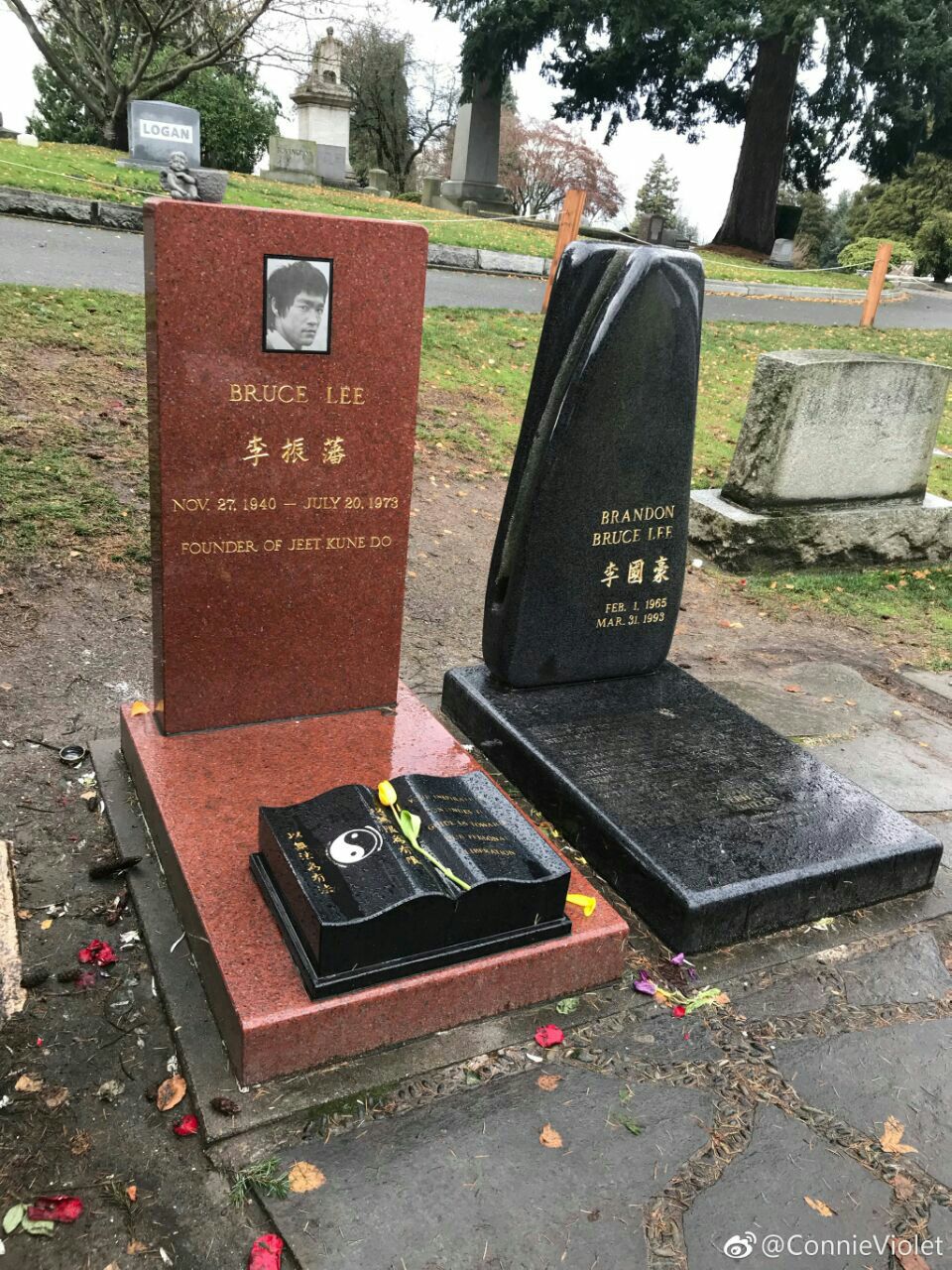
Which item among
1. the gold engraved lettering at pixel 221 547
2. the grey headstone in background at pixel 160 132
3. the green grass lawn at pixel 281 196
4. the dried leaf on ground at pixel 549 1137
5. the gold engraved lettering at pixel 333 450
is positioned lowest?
the dried leaf on ground at pixel 549 1137

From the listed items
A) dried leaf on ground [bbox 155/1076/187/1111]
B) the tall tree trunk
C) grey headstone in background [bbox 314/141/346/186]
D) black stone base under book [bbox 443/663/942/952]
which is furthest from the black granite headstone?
grey headstone in background [bbox 314/141/346/186]

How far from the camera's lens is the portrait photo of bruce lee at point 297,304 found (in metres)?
3.02

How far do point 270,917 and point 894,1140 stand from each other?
1.63 m

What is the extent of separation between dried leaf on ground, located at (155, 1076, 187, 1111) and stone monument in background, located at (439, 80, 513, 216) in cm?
2358

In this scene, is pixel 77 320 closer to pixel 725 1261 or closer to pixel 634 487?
pixel 634 487

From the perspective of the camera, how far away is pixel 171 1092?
2297 mm

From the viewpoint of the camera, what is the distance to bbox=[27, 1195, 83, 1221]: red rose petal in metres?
2.00

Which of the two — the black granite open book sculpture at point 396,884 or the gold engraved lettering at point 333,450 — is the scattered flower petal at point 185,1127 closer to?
the black granite open book sculpture at point 396,884

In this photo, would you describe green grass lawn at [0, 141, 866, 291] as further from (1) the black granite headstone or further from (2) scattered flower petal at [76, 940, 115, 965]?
(2) scattered flower petal at [76, 940, 115, 965]

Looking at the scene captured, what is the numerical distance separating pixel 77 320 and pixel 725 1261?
25.3 ft

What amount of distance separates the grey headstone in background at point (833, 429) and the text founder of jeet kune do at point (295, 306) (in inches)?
154

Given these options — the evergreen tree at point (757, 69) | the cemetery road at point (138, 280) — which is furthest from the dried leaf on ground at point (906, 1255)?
the evergreen tree at point (757, 69)

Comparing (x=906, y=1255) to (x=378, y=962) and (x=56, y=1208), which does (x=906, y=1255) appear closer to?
(x=378, y=962)

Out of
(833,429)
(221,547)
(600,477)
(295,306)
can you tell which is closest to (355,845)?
(221,547)
